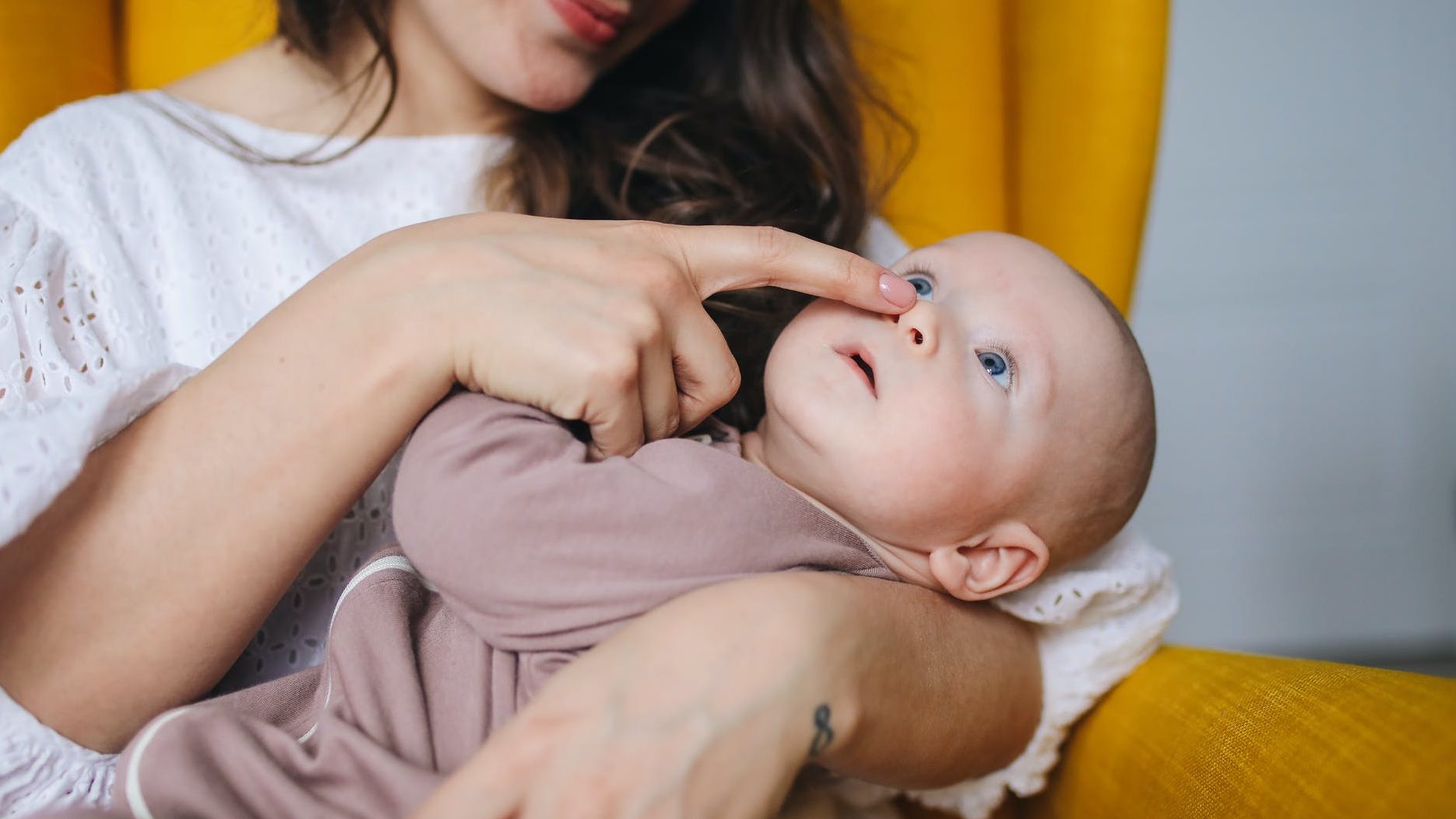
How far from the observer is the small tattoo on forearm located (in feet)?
1.99

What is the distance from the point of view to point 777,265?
2.59 feet

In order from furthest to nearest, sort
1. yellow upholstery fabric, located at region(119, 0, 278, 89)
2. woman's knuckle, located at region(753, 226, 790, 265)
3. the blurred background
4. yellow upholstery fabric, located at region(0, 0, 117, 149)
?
the blurred background
yellow upholstery fabric, located at region(119, 0, 278, 89)
yellow upholstery fabric, located at region(0, 0, 117, 149)
woman's knuckle, located at region(753, 226, 790, 265)

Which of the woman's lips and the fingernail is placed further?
the woman's lips

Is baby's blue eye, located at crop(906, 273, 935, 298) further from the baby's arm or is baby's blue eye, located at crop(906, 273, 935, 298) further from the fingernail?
the baby's arm

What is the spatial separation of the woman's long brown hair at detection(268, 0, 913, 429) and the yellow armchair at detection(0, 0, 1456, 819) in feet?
0.42

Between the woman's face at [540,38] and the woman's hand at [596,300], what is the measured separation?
0.38 meters

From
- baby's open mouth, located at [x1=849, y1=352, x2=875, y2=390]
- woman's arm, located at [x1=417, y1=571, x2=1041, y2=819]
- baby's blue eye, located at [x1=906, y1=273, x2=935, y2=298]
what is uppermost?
baby's blue eye, located at [x1=906, y1=273, x2=935, y2=298]

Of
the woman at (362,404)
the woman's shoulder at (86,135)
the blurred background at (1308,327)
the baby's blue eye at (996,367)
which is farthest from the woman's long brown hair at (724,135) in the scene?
the blurred background at (1308,327)

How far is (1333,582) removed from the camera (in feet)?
8.72

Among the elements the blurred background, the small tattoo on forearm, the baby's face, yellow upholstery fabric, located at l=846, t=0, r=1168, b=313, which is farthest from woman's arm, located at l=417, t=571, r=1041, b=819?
the blurred background

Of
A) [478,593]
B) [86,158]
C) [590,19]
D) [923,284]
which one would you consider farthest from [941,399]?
[86,158]

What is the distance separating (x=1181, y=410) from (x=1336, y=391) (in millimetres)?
409

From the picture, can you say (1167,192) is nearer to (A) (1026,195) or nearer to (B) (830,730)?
(A) (1026,195)

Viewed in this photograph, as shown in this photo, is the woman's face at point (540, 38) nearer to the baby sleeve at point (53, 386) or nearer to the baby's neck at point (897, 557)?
the baby sleeve at point (53, 386)
